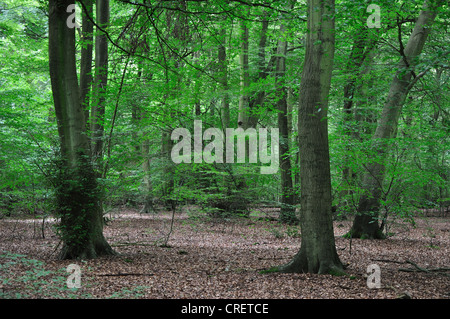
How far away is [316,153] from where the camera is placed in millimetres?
6027

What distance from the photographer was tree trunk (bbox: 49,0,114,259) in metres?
6.87

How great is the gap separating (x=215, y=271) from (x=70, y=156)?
132 inches

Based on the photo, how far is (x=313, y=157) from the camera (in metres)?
6.04

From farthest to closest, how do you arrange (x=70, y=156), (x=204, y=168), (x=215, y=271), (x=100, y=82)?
(x=204, y=168)
(x=100, y=82)
(x=70, y=156)
(x=215, y=271)

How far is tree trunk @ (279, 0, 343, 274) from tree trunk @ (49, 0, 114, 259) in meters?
3.63

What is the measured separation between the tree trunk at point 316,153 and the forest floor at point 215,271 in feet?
0.96
